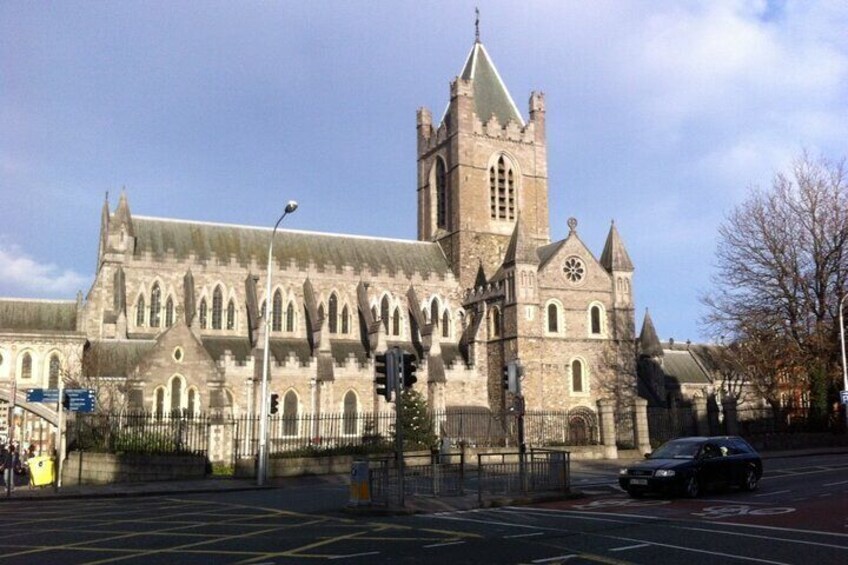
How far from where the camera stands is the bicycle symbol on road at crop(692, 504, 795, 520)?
566 inches

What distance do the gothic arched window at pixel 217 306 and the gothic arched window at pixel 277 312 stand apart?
9.81 ft

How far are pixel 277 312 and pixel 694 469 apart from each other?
109 ft

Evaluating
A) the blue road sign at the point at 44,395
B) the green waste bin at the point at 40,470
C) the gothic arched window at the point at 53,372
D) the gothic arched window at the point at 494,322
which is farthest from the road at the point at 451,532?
the gothic arched window at the point at 494,322

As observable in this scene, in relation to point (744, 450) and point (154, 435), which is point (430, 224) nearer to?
point (154, 435)

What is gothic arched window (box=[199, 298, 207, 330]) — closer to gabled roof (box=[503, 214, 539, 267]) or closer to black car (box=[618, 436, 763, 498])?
gabled roof (box=[503, 214, 539, 267])

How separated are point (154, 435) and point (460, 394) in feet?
69.4

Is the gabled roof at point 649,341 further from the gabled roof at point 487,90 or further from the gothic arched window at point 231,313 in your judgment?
the gothic arched window at point 231,313

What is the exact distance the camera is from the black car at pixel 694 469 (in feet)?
57.3

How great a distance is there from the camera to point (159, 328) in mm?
44281

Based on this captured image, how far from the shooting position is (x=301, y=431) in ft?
131

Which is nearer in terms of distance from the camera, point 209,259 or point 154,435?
point 154,435

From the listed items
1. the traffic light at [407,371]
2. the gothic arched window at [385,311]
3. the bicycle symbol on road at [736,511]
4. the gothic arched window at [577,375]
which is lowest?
the bicycle symbol on road at [736,511]

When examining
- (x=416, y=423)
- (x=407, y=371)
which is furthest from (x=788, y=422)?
(x=407, y=371)

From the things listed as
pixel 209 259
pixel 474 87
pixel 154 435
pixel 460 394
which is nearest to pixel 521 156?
pixel 474 87
